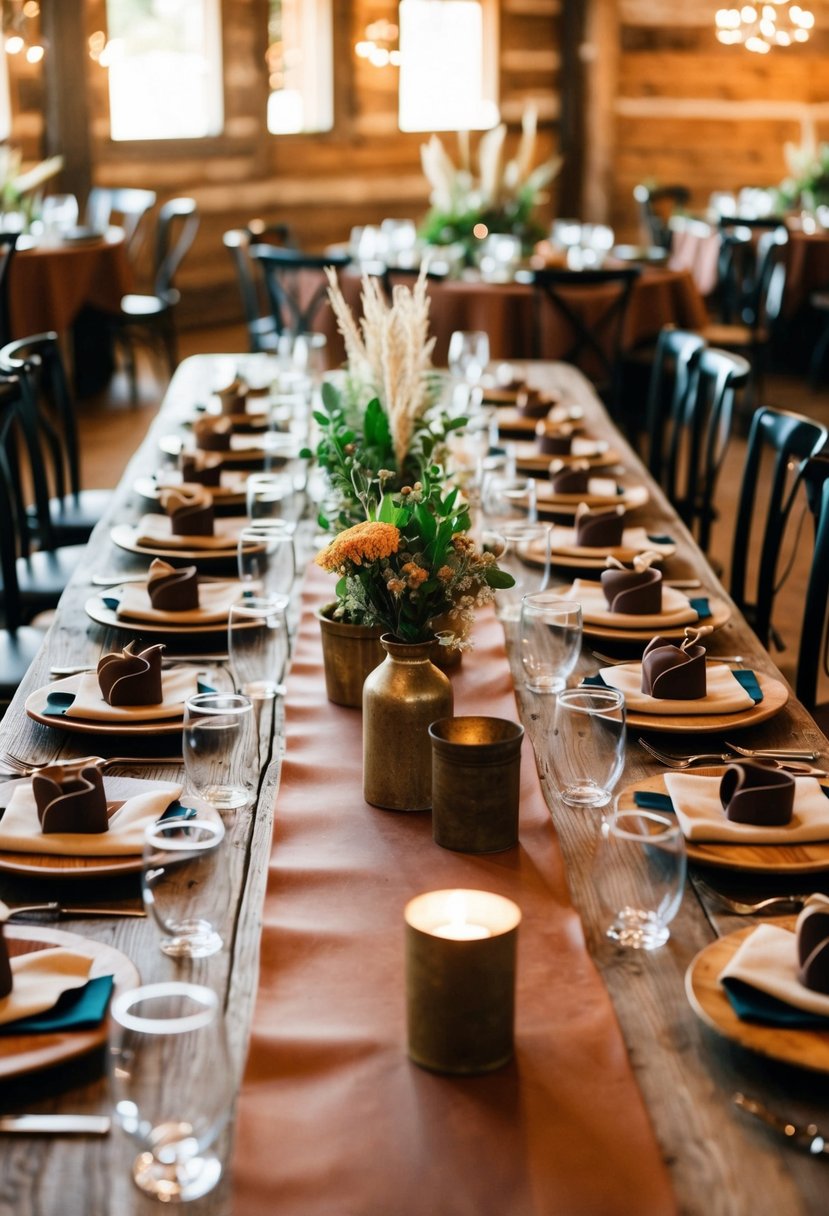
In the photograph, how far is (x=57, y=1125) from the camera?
1.08 meters

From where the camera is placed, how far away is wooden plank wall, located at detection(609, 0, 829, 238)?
11.4 meters

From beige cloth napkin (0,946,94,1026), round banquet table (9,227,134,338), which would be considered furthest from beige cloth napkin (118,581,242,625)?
round banquet table (9,227,134,338)

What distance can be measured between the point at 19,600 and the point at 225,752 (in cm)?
180

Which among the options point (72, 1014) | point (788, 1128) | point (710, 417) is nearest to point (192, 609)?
point (72, 1014)

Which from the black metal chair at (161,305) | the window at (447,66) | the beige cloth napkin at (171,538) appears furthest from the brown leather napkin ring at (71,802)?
the window at (447,66)

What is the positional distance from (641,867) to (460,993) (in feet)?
0.70

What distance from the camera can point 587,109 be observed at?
1157 centimetres

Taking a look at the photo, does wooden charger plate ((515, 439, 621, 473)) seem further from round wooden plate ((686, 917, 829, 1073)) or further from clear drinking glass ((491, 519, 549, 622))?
round wooden plate ((686, 917, 829, 1073))

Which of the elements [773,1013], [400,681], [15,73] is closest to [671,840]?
[773,1013]

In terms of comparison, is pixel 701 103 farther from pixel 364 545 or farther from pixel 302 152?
pixel 364 545

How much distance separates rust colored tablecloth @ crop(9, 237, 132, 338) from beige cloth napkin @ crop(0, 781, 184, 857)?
18.0 feet

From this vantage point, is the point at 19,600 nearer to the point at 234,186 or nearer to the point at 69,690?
the point at 69,690

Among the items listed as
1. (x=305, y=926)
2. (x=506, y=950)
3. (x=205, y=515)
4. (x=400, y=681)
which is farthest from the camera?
(x=205, y=515)

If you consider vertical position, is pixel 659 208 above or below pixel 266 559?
above
